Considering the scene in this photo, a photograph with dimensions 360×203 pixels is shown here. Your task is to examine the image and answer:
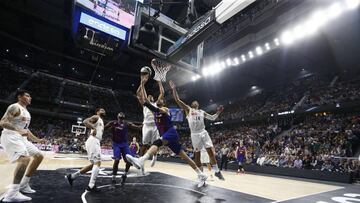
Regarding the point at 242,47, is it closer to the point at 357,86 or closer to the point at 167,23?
the point at 357,86

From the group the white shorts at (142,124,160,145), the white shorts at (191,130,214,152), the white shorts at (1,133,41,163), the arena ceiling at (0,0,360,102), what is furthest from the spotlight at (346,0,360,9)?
the white shorts at (1,133,41,163)

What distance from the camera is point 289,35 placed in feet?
53.8

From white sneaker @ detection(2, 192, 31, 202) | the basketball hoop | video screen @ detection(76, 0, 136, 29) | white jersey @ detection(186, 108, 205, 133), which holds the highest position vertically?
video screen @ detection(76, 0, 136, 29)

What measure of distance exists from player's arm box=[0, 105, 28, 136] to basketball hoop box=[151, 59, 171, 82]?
339 centimetres

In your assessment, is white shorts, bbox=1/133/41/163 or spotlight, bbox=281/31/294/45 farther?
spotlight, bbox=281/31/294/45

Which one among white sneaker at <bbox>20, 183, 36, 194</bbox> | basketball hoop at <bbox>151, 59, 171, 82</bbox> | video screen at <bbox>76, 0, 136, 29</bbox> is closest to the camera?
white sneaker at <bbox>20, 183, 36, 194</bbox>

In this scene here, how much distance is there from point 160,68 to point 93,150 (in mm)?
3411

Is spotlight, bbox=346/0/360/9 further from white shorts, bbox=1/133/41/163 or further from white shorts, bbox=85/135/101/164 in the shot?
white shorts, bbox=1/133/41/163

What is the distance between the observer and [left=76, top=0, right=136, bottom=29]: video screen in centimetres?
1253

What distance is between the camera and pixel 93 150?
5.77 meters

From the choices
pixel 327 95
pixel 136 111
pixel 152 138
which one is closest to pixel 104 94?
pixel 136 111

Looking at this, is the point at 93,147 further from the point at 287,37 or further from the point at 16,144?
the point at 287,37

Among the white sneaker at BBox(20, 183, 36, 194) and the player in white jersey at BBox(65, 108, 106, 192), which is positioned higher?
the player in white jersey at BBox(65, 108, 106, 192)

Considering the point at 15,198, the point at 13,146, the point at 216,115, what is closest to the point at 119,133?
the point at 216,115
